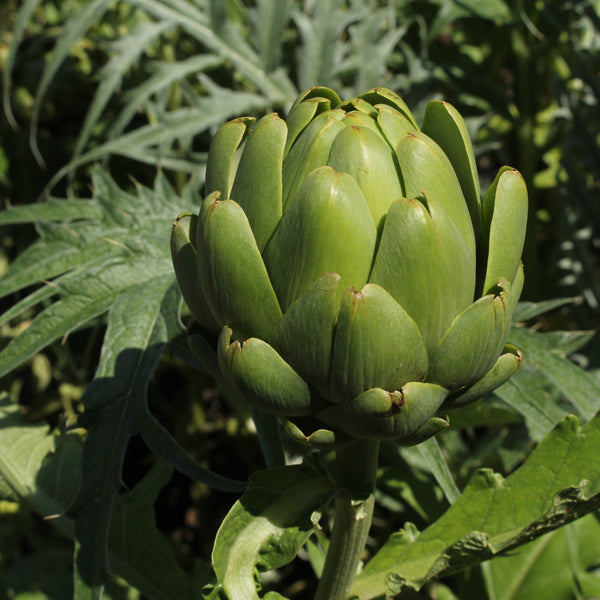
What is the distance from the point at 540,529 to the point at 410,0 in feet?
3.96

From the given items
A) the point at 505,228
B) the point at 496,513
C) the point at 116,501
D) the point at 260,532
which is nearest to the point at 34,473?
the point at 116,501

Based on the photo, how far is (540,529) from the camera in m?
0.60

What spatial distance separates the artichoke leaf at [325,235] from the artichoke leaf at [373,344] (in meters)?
0.02

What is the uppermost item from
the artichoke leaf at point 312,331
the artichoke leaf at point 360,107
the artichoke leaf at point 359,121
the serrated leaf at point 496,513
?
the artichoke leaf at point 360,107

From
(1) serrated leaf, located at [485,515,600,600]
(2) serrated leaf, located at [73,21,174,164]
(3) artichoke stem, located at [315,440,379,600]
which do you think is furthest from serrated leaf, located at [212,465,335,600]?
(2) serrated leaf, located at [73,21,174,164]

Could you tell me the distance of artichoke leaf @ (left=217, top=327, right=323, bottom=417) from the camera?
1.63ft

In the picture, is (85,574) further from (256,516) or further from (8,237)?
(8,237)

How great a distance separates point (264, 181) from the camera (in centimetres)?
52

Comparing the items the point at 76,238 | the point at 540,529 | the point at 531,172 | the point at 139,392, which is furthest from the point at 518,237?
the point at 531,172

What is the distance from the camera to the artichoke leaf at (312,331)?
48 cm

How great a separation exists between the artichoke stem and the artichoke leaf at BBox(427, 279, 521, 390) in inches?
4.3

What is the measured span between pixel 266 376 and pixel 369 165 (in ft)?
0.53

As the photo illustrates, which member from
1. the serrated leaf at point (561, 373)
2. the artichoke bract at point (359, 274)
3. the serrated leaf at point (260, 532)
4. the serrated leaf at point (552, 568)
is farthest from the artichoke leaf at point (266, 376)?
the serrated leaf at point (552, 568)

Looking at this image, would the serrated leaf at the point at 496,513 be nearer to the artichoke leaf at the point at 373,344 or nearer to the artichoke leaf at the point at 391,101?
the artichoke leaf at the point at 373,344
